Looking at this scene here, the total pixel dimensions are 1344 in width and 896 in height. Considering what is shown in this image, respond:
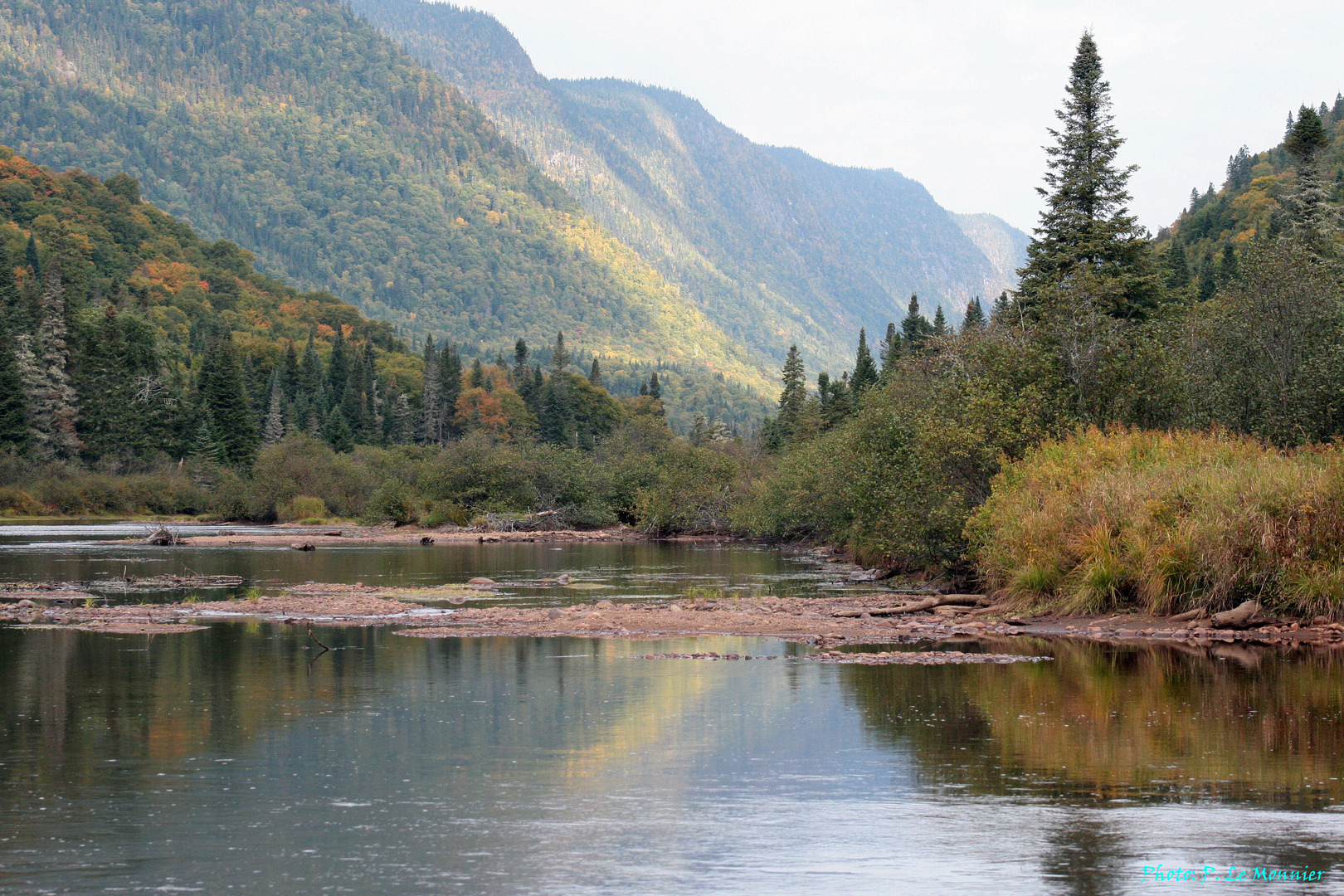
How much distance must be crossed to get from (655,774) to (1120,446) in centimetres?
2280

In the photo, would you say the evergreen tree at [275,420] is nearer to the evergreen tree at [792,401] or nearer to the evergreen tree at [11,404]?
the evergreen tree at [11,404]

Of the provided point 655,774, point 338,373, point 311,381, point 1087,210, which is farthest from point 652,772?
point 338,373

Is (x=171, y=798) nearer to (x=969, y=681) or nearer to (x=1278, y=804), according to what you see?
(x=1278, y=804)

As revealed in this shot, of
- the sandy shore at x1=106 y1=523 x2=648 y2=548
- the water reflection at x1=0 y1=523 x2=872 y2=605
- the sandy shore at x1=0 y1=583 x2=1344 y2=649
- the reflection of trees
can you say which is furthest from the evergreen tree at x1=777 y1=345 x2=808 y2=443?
the reflection of trees

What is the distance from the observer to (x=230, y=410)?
124000 millimetres

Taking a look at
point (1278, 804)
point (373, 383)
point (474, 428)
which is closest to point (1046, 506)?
point (1278, 804)

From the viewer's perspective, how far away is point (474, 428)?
5871 inches

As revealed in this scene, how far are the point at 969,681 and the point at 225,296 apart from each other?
194114 mm

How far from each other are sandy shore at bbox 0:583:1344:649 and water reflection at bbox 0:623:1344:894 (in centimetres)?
367

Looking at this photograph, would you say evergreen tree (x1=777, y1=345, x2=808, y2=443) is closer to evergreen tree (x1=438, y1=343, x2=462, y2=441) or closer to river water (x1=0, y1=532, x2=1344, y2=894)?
evergreen tree (x1=438, y1=343, x2=462, y2=441)

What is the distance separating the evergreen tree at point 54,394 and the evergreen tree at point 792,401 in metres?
70.7

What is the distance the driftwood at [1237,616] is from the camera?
84.7 ft

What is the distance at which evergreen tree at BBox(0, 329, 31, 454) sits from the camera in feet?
348

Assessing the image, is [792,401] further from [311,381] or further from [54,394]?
[54,394]
